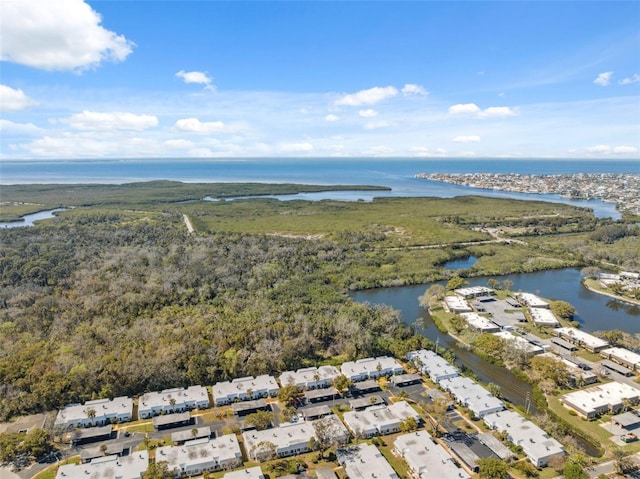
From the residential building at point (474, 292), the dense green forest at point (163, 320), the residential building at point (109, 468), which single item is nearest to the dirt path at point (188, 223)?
the dense green forest at point (163, 320)

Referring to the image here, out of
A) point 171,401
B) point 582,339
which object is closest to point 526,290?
point 582,339

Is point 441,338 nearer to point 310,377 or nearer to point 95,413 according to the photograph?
point 310,377

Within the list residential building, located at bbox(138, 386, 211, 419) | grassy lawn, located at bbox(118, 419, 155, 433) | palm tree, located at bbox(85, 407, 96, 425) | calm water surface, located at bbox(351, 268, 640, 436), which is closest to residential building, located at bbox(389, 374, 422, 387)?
calm water surface, located at bbox(351, 268, 640, 436)

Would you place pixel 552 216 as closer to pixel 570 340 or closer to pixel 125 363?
pixel 570 340

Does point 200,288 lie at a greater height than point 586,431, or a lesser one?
greater

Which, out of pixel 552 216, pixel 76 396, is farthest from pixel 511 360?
pixel 552 216

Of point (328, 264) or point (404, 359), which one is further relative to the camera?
point (328, 264)

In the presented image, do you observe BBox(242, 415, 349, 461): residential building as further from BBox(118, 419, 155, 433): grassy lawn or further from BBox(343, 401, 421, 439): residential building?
BBox(118, 419, 155, 433): grassy lawn
